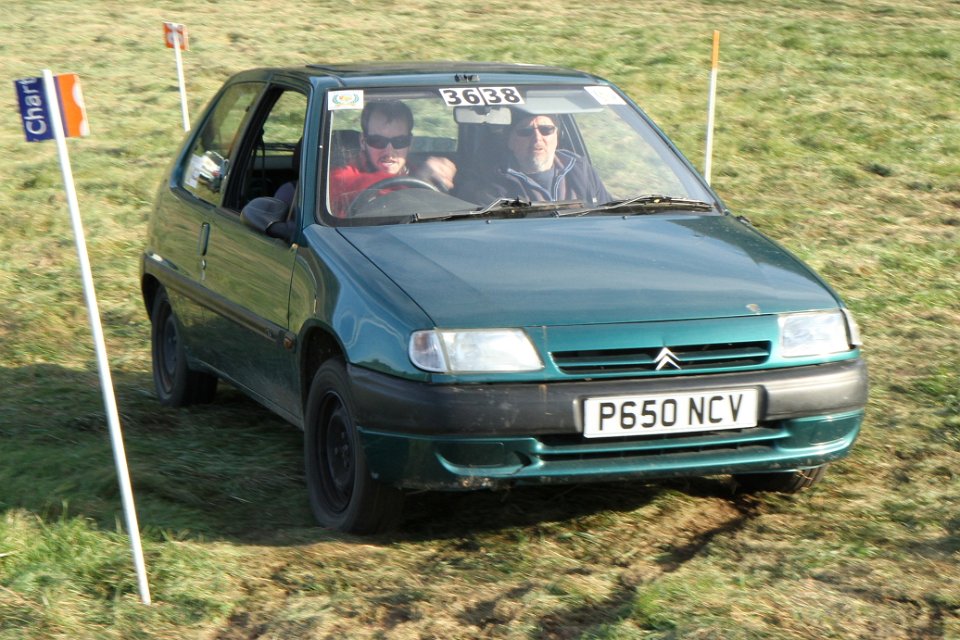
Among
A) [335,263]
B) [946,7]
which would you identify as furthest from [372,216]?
[946,7]

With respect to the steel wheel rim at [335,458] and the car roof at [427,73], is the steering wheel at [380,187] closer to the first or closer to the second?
the car roof at [427,73]

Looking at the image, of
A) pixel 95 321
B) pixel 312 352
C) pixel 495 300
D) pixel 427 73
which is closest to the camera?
pixel 95 321

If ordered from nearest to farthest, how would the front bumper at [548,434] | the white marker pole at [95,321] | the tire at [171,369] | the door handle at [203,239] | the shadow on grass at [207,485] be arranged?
the white marker pole at [95,321]
the front bumper at [548,434]
the shadow on grass at [207,485]
the door handle at [203,239]
the tire at [171,369]

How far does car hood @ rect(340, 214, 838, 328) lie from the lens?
471 centimetres

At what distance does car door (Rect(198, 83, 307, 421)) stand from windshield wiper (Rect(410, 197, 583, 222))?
20.3 inches

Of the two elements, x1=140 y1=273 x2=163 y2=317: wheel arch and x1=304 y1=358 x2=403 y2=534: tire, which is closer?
x1=304 y1=358 x2=403 y2=534: tire

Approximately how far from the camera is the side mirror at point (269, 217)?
5645mm

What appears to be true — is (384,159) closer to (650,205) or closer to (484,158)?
(484,158)

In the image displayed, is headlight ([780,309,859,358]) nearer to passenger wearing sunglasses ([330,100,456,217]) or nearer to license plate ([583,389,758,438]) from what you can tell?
license plate ([583,389,758,438])

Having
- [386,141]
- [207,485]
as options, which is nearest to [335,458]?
[207,485]

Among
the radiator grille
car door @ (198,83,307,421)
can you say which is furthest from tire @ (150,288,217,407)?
the radiator grille

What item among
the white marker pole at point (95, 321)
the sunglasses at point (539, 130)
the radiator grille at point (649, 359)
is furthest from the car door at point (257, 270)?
the radiator grille at point (649, 359)

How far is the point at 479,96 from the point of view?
6.05 m

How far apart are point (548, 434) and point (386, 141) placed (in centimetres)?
176
